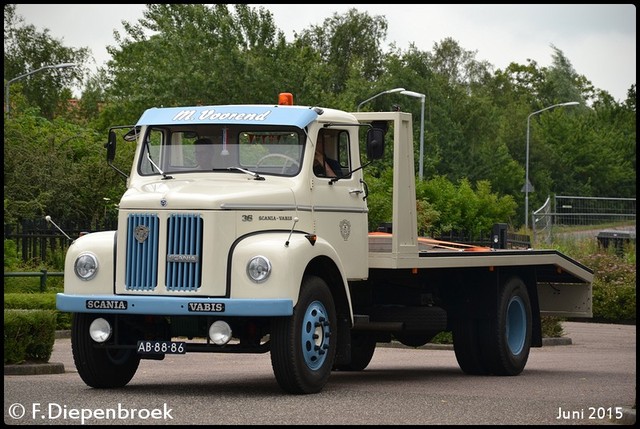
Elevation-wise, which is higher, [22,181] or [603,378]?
[22,181]

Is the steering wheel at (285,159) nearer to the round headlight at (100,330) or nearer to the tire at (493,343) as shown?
the round headlight at (100,330)

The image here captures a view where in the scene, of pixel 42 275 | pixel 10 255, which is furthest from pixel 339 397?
pixel 10 255

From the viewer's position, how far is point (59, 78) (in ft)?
246

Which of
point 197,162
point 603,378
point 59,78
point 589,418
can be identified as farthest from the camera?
point 59,78

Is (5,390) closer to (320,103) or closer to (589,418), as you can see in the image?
(589,418)

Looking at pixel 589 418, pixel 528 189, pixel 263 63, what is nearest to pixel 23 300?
pixel 589 418

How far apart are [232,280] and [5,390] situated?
7.62 ft

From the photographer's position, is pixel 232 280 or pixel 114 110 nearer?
pixel 232 280

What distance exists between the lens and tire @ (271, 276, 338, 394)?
1369 centimetres

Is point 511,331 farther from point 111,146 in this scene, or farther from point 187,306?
point 187,306

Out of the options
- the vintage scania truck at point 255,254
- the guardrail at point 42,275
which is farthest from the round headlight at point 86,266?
the guardrail at point 42,275

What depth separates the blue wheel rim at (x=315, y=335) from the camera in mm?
13961

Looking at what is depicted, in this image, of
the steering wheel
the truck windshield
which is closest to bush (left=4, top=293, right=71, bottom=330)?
the truck windshield

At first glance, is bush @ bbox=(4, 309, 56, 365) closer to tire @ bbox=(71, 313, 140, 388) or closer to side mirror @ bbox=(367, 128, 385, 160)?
tire @ bbox=(71, 313, 140, 388)
